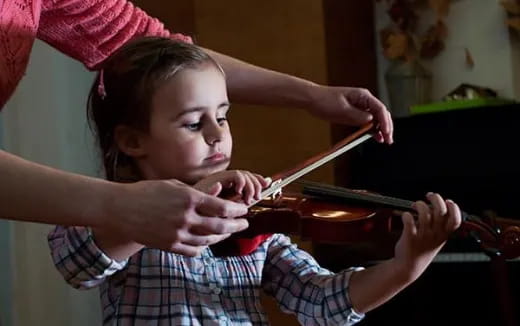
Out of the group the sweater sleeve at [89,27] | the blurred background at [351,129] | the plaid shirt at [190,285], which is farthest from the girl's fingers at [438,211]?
the blurred background at [351,129]

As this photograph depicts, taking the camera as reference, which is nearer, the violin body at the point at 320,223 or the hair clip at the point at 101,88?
the violin body at the point at 320,223

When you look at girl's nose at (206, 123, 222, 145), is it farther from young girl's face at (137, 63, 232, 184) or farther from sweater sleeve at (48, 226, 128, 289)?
sweater sleeve at (48, 226, 128, 289)

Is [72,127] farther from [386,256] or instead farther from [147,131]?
[147,131]

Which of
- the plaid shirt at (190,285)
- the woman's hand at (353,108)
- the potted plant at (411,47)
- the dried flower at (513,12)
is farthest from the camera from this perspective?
the potted plant at (411,47)

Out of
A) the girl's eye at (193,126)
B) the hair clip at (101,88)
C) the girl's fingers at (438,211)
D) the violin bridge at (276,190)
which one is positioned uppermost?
the hair clip at (101,88)

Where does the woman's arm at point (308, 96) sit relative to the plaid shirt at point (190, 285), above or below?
above

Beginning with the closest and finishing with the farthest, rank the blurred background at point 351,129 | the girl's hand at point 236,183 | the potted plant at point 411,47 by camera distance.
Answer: the girl's hand at point 236,183 < the blurred background at point 351,129 < the potted plant at point 411,47

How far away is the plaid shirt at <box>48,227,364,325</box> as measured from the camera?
3.59ft

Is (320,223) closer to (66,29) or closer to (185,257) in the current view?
(185,257)

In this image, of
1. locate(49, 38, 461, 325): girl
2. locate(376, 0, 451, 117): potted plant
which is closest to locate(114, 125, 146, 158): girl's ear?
locate(49, 38, 461, 325): girl

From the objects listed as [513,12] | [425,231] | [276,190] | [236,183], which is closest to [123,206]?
[236,183]

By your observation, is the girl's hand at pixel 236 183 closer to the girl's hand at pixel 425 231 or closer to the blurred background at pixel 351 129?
the girl's hand at pixel 425 231

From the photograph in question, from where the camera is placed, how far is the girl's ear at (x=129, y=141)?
1.20 meters

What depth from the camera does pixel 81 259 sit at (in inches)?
42.1
